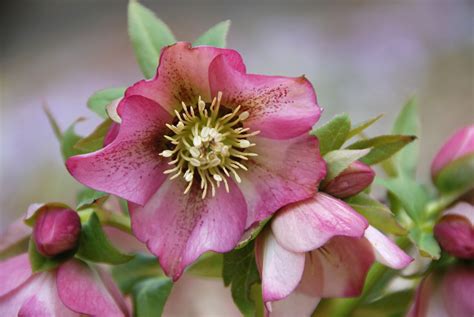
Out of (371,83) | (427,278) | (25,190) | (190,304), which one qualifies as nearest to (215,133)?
(427,278)

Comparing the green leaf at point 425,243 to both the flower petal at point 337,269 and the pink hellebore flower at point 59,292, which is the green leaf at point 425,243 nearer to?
the flower petal at point 337,269

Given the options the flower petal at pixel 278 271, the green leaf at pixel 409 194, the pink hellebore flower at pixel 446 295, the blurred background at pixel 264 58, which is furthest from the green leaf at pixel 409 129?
the blurred background at pixel 264 58

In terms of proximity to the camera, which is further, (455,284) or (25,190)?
(25,190)

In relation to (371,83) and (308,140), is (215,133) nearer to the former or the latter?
(308,140)

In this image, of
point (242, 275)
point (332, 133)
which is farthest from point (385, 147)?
point (242, 275)

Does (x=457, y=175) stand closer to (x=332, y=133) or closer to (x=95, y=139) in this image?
(x=332, y=133)

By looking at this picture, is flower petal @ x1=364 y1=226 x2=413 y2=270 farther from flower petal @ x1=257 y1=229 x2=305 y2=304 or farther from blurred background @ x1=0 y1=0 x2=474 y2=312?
blurred background @ x1=0 y1=0 x2=474 y2=312
